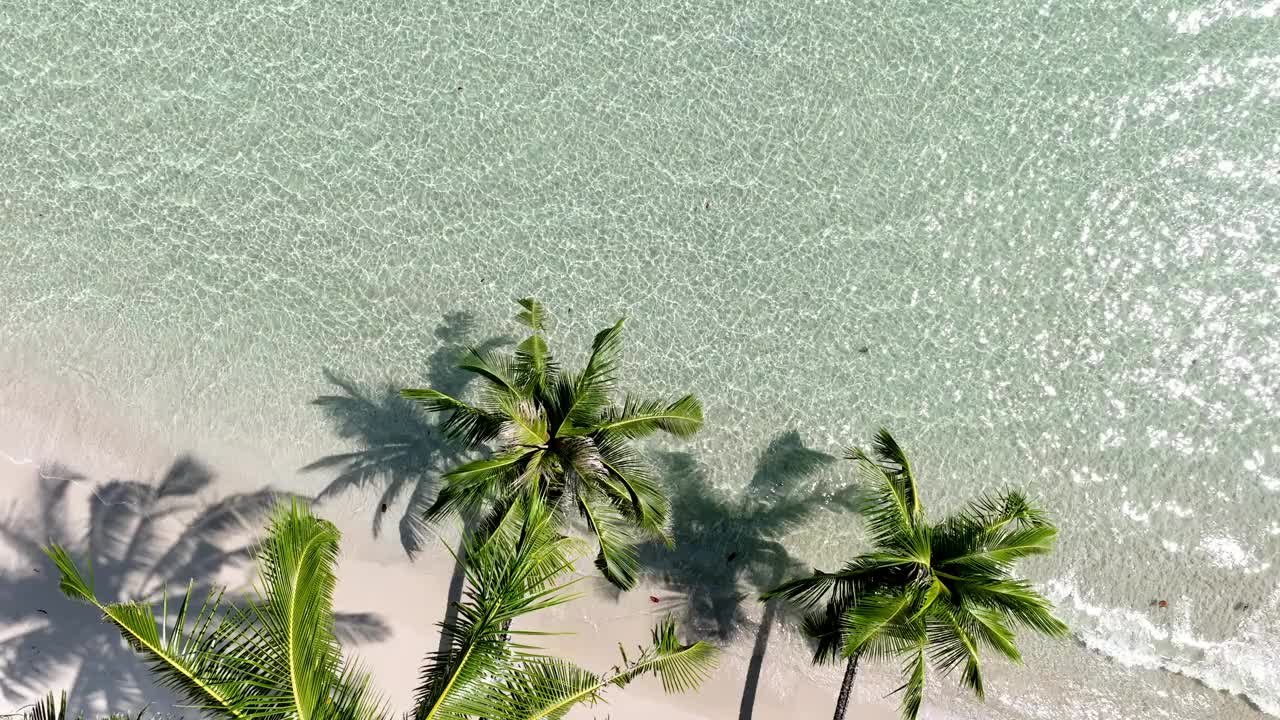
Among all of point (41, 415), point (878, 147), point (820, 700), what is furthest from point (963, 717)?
point (41, 415)

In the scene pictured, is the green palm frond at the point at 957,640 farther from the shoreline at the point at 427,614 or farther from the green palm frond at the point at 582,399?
the green palm frond at the point at 582,399

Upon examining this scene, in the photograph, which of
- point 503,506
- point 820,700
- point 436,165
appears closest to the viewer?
point 503,506

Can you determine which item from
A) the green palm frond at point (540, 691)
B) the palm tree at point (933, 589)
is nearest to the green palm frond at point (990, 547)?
the palm tree at point (933, 589)

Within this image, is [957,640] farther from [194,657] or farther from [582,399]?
[194,657]

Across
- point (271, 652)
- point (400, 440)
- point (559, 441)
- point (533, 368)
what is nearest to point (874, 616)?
point (559, 441)

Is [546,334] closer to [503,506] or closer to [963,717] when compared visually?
[503,506]

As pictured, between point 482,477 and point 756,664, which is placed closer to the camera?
point 482,477

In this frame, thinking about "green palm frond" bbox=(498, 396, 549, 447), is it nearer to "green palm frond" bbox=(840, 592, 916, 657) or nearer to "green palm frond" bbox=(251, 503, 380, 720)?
"green palm frond" bbox=(251, 503, 380, 720)
